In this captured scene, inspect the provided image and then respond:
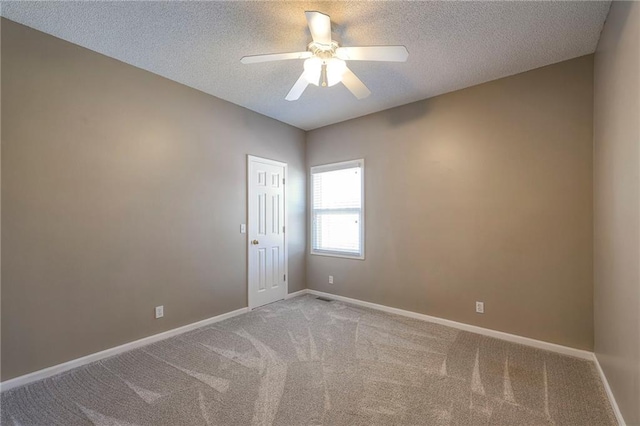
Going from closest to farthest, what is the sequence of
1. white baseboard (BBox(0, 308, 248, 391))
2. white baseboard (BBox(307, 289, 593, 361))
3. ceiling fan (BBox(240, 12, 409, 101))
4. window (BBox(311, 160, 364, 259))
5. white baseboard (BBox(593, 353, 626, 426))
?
white baseboard (BBox(593, 353, 626, 426)) < ceiling fan (BBox(240, 12, 409, 101)) < white baseboard (BBox(0, 308, 248, 391)) < white baseboard (BBox(307, 289, 593, 361)) < window (BBox(311, 160, 364, 259))

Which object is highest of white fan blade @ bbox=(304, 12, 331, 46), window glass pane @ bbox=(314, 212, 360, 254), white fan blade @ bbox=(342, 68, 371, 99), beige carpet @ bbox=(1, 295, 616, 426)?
white fan blade @ bbox=(304, 12, 331, 46)

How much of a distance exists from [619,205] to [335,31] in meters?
2.32

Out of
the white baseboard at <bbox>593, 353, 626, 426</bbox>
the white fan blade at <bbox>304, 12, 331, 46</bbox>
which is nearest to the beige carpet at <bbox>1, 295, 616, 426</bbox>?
the white baseboard at <bbox>593, 353, 626, 426</bbox>

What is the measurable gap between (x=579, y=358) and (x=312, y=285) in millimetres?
3252

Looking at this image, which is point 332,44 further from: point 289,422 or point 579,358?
point 579,358

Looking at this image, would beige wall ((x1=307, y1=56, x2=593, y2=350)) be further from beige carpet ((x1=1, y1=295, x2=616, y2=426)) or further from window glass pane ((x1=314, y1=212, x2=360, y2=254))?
beige carpet ((x1=1, y1=295, x2=616, y2=426))

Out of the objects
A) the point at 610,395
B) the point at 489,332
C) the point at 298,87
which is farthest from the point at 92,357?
the point at 610,395

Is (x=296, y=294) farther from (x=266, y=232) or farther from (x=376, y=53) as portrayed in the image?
(x=376, y=53)

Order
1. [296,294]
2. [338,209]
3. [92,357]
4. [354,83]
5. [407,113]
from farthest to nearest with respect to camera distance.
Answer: [296,294] → [338,209] → [407,113] → [92,357] → [354,83]

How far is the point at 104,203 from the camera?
8.69 feet

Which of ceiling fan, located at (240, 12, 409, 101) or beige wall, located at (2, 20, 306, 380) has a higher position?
ceiling fan, located at (240, 12, 409, 101)

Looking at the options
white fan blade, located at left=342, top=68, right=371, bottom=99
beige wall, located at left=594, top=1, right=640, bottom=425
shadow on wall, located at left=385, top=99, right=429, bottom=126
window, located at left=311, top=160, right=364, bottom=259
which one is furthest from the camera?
window, located at left=311, top=160, right=364, bottom=259

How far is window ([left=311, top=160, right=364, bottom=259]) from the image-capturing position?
165 inches

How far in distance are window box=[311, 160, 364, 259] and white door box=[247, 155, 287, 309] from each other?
22.6 inches
